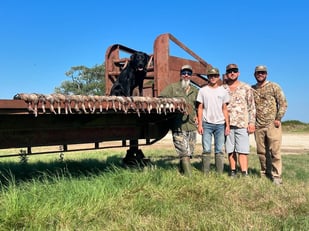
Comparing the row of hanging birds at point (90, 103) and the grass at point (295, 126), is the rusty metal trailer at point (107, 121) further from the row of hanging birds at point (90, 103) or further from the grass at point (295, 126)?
the grass at point (295, 126)

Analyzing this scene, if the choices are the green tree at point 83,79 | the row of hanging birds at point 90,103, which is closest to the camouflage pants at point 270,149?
the row of hanging birds at point 90,103

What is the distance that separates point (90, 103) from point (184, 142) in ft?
6.54

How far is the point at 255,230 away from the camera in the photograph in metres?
2.95

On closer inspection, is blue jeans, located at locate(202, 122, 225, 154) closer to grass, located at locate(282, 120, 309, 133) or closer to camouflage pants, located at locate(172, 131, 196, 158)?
A: camouflage pants, located at locate(172, 131, 196, 158)

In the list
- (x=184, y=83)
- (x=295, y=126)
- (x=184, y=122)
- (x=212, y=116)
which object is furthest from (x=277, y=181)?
(x=295, y=126)

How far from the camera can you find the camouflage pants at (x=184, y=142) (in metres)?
5.40

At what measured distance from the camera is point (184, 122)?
5.43 m

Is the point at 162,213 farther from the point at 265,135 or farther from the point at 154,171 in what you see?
the point at 265,135

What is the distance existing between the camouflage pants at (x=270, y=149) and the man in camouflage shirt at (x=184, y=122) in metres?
1.20

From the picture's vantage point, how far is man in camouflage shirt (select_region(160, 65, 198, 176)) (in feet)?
17.5

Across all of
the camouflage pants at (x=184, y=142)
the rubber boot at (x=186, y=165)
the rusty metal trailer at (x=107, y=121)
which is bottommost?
the rubber boot at (x=186, y=165)

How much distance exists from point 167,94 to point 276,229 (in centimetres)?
277

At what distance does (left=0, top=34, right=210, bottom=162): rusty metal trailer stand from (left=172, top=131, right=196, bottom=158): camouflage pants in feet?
1.08

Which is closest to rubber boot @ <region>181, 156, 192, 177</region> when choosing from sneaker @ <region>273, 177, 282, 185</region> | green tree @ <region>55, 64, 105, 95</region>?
sneaker @ <region>273, 177, 282, 185</region>
